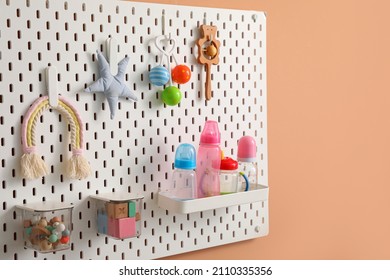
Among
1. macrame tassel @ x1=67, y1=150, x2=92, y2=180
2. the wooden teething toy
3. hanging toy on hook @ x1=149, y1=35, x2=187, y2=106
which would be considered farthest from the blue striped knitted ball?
macrame tassel @ x1=67, y1=150, x2=92, y2=180

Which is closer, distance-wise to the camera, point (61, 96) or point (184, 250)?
point (61, 96)

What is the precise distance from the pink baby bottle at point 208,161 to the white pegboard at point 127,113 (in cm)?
4

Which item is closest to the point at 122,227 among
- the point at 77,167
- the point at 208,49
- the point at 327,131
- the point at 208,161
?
the point at 77,167

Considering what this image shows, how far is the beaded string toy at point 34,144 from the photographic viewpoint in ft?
4.05

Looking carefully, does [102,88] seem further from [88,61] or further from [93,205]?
[93,205]

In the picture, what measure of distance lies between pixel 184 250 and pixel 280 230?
354 millimetres

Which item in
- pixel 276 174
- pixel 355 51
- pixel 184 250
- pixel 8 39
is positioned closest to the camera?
pixel 8 39

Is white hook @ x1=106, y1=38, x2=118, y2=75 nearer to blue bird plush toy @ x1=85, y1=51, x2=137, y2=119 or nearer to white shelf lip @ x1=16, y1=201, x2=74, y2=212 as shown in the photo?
blue bird plush toy @ x1=85, y1=51, x2=137, y2=119

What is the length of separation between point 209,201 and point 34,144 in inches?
15.3

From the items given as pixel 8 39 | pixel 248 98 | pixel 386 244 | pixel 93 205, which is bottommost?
pixel 386 244

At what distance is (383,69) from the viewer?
1.90 meters

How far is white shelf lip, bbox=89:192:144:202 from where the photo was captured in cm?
130

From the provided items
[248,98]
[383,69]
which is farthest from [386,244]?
[248,98]

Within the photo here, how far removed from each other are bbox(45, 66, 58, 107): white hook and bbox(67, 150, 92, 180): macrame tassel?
109 millimetres
